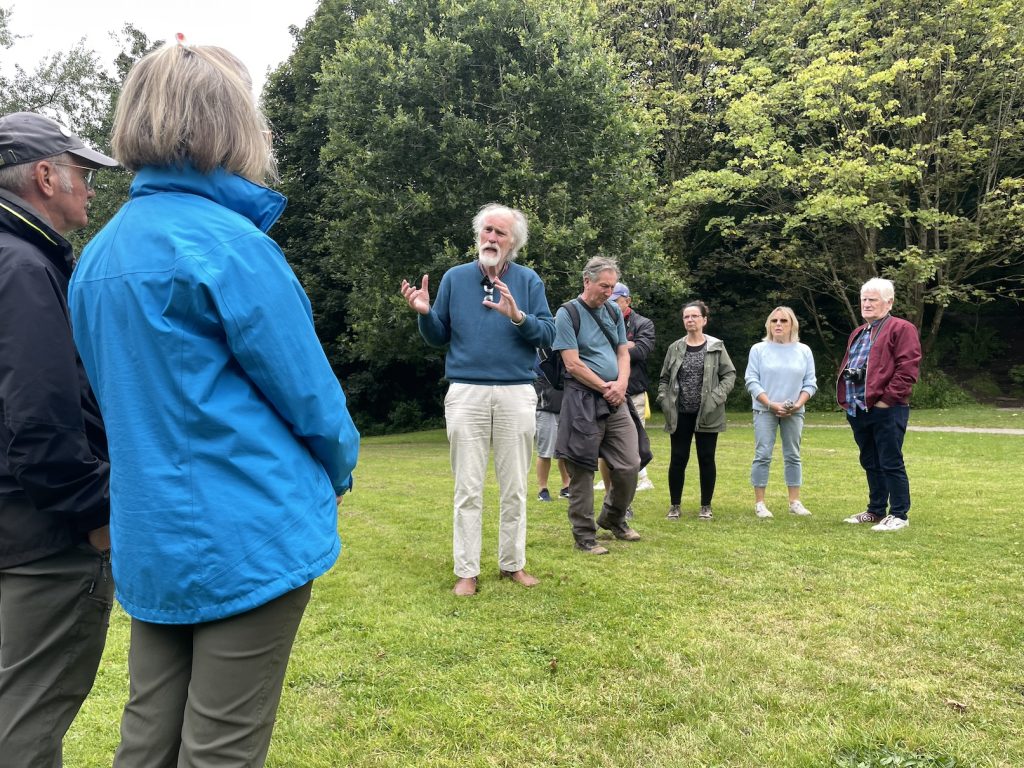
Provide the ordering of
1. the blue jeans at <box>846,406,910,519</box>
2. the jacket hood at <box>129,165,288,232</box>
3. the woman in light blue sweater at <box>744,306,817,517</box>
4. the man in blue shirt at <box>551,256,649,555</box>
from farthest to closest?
the woman in light blue sweater at <box>744,306,817,517</box>
the blue jeans at <box>846,406,910,519</box>
the man in blue shirt at <box>551,256,649,555</box>
the jacket hood at <box>129,165,288,232</box>

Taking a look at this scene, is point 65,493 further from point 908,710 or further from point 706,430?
point 706,430

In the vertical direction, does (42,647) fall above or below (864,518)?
above

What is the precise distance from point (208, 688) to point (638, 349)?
21.5ft

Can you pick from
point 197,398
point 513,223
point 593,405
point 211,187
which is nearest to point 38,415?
point 197,398

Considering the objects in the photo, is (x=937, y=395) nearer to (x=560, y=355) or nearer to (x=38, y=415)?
(x=560, y=355)

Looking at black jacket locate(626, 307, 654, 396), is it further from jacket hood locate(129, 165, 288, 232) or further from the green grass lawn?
jacket hood locate(129, 165, 288, 232)

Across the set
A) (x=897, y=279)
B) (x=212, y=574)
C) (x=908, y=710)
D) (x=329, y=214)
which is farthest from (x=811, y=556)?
(x=329, y=214)

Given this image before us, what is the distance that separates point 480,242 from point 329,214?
69.3ft

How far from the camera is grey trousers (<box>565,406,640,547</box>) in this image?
5.95 metres

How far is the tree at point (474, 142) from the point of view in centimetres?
1742

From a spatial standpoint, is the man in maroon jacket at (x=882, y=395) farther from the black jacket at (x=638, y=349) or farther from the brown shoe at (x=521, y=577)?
the brown shoe at (x=521, y=577)

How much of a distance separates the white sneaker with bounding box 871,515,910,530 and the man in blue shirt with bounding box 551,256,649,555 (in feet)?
7.64

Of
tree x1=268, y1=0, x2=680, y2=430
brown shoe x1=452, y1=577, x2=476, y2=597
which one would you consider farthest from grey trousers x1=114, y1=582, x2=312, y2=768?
tree x1=268, y1=0, x2=680, y2=430

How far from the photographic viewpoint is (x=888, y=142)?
24453mm
